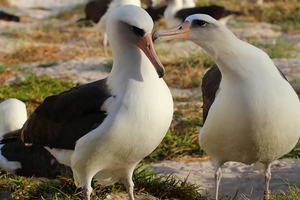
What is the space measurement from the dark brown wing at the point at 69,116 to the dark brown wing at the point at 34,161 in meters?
0.91

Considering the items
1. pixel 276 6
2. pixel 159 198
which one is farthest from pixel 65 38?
pixel 159 198

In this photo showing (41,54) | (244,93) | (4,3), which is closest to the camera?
(244,93)

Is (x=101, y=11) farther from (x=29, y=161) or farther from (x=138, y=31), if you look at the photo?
(x=138, y=31)

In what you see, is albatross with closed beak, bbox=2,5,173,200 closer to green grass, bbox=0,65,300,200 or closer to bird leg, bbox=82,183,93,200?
bird leg, bbox=82,183,93,200

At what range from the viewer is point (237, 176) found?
429 centimetres

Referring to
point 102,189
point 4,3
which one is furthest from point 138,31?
point 4,3

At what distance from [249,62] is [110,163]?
1101mm

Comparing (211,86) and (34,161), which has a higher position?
(211,86)

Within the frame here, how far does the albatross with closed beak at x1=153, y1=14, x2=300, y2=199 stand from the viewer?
116 inches

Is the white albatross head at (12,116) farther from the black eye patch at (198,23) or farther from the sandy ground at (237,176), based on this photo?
the black eye patch at (198,23)

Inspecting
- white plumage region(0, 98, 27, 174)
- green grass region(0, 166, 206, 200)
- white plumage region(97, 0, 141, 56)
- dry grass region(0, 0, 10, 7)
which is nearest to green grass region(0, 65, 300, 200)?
green grass region(0, 166, 206, 200)

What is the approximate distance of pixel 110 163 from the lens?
116 inches

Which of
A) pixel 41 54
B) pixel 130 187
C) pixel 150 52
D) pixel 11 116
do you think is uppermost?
pixel 150 52

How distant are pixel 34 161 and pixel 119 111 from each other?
75.6 inches
